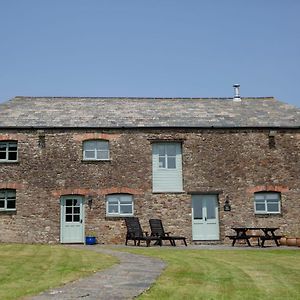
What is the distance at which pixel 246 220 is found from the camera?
23.2m

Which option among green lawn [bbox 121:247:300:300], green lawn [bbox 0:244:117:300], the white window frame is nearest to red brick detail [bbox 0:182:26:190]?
the white window frame

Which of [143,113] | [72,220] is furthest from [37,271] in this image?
[143,113]

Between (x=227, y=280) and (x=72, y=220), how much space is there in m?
14.3

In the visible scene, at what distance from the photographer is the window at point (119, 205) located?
23.0 meters

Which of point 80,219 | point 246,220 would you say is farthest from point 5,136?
point 246,220

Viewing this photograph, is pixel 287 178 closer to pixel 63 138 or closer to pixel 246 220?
pixel 246 220

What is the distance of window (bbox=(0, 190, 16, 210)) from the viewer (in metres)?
22.8

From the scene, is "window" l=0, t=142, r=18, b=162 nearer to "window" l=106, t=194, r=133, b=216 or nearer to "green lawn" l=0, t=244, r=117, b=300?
"window" l=106, t=194, r=133, b=216

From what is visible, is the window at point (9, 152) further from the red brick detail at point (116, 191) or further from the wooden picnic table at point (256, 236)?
the wooden picnic table at point (256, 236)

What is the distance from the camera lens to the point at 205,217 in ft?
76.7

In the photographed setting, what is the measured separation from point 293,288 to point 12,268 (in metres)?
5.78

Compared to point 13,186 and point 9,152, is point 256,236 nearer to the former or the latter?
point 13,186

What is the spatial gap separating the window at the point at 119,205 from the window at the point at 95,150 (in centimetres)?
184

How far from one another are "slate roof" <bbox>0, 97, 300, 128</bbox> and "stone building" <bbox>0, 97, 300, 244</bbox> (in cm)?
A: 12
